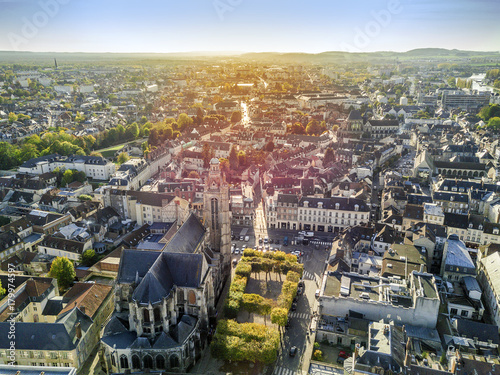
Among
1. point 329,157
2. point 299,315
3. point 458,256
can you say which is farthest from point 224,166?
point 458,256

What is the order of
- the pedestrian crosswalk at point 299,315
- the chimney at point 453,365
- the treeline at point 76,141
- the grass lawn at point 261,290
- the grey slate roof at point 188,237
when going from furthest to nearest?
1. the treeline at point 76,141
2. the pedestrian crosswalk at point 299,315
3. the grass lawn at point 261,290
4. the grey slate roof at point 188,237
5. the chimney at point 453,365

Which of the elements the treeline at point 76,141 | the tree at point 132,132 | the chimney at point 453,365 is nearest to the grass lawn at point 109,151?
the treeline at point 76,141

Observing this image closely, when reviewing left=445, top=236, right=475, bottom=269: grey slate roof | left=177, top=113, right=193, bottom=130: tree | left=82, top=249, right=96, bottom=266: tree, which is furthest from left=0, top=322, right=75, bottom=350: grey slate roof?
left=177, top=113, right=193, bottom=130: tree

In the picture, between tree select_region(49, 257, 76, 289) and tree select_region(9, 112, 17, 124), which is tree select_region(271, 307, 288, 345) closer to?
tree select_region(49, 257, 76, 289)

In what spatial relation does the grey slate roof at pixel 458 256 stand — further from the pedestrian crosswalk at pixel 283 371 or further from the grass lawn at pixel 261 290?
the pedestrian crosswalk at pixel 283 371

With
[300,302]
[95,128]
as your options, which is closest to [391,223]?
[300,302]

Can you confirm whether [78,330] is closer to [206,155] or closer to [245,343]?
[245,343]
